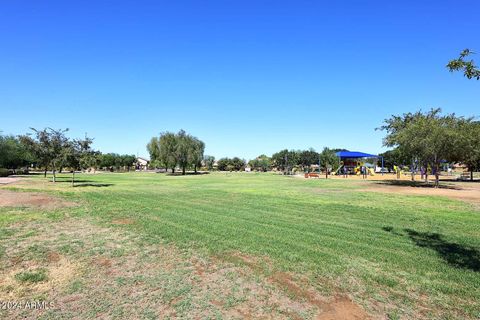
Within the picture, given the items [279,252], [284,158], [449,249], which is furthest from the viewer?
[284,158]

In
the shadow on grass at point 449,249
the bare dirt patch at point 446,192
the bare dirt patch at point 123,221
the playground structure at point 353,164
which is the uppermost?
the playground structure at point 353,164

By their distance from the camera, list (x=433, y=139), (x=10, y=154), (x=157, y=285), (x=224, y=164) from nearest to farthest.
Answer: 1. (x=157, y=285)
2. (x=433, y=139)
3. (x=10, y=154)
4. (x=224, y=164)

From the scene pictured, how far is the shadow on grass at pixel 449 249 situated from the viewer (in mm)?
6535

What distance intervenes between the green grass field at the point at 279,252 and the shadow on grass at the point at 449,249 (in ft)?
0.08

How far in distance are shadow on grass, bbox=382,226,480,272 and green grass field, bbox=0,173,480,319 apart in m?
0.02

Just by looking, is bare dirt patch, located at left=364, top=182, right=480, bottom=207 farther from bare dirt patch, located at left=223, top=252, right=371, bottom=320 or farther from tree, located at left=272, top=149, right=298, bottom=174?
tree, located at left=272, top=149, right=298, bottom=174

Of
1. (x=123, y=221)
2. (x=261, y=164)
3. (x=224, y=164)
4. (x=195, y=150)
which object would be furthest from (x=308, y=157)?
(x=123, y=221)

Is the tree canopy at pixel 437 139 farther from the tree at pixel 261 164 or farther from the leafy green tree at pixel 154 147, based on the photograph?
the tree at pixel 261 164

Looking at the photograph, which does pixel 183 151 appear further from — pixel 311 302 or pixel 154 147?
pixel 311 302

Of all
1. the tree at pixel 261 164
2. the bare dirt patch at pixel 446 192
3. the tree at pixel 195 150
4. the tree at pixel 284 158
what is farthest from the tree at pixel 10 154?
the tree at pixel 261 164

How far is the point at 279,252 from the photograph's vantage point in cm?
709

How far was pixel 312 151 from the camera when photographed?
338 ft

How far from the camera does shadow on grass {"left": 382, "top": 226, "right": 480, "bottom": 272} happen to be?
6.54 metres

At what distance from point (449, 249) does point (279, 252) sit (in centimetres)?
411
